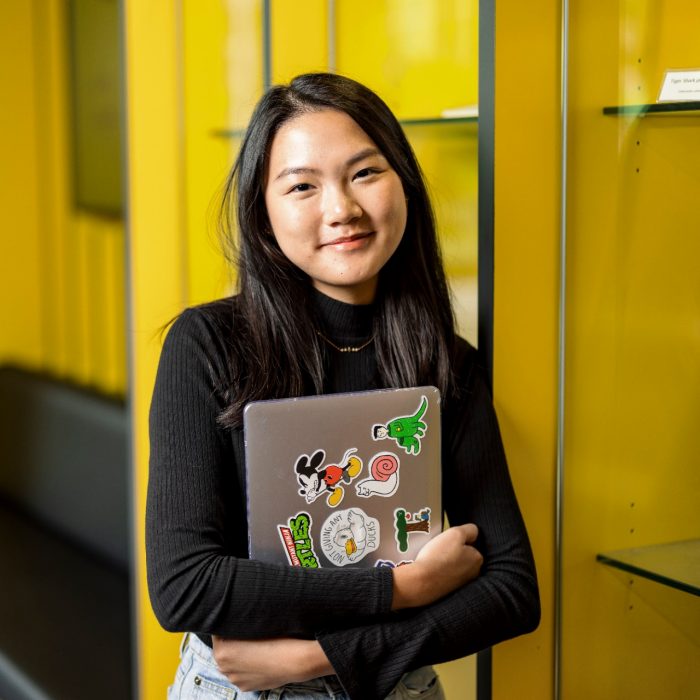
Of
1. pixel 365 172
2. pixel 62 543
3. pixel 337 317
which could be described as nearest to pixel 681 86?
pixel 365 172

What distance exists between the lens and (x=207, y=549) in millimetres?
1252

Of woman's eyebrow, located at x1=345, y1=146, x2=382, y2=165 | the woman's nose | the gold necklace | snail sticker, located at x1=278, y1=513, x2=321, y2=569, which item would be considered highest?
woman's eyebrow, located at x1=345, y1=146, x2=382, y2=165

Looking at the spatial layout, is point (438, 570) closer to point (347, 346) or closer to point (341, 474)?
point (341, 474)

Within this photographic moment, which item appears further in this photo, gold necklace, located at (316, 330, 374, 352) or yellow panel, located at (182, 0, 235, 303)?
yellow panel, located at (182, 0, 235, 303)

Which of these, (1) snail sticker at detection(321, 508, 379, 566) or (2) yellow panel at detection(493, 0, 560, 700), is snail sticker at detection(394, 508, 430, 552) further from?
(2) yellow panel at detection(493, 0, 560, 700)

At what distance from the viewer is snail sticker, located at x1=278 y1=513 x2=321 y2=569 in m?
1.28

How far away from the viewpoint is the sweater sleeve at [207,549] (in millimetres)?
1233

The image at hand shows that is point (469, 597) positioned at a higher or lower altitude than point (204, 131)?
lower

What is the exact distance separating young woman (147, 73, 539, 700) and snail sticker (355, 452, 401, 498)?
3.7 inches

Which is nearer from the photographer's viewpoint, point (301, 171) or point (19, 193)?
point (301, 171)

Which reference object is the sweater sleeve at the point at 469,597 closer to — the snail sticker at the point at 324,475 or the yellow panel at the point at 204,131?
the snail sticker at the point at 324,475

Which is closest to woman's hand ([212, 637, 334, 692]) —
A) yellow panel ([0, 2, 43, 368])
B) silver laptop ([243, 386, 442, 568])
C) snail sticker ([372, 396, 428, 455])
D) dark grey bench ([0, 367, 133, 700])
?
silver laptop ([243, 386, 442, 568])

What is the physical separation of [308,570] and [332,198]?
1.55ft

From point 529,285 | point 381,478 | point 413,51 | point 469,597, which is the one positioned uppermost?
point 413,51
